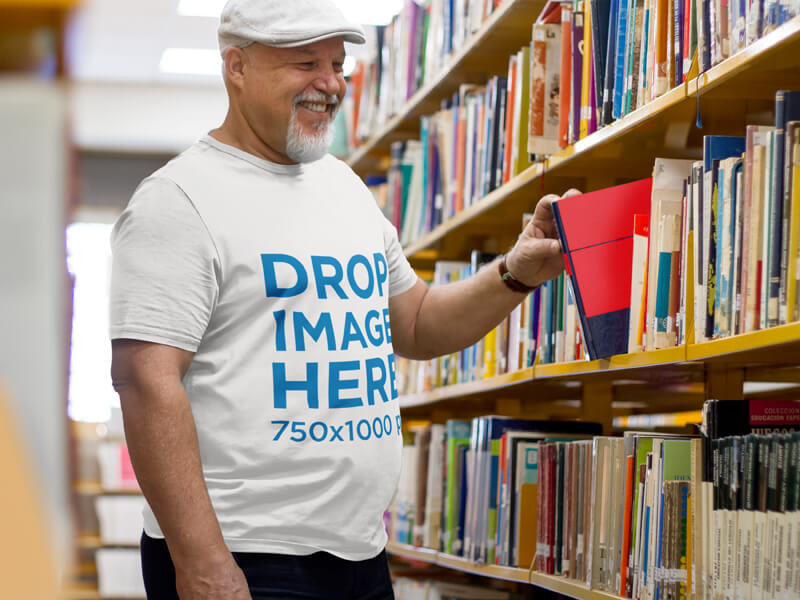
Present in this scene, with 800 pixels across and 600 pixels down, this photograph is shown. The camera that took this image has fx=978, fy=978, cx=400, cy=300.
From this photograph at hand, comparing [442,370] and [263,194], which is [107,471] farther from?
[263,194]

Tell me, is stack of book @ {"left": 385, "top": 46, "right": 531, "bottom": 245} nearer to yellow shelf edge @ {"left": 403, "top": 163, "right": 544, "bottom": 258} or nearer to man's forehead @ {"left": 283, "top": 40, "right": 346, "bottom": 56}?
yellow shelf edge @ {"left": 403, "top": 163, "right": 544, "bottom": 258}

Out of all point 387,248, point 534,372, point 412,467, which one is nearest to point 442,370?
point 412,467

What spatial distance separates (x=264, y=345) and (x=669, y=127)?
2.48ft

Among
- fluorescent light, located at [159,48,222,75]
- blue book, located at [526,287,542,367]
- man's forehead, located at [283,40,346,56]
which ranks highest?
fluorescent light, located at [159,48,222,75]

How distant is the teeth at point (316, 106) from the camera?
1.58 m

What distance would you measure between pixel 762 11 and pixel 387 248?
2.40 feet

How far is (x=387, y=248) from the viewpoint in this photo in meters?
1.73

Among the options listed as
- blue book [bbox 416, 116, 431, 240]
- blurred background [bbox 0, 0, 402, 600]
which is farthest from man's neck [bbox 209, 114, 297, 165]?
blurred background [bbox 0, 0, 402, 600]

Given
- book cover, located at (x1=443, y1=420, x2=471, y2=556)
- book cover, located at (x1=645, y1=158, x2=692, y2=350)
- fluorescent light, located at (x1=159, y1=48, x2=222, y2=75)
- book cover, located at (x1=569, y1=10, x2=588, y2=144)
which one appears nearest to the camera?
book cover, located at (x1=645, y1=158, x2=692, y2=350)

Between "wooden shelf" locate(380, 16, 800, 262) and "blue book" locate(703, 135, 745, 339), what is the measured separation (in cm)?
8

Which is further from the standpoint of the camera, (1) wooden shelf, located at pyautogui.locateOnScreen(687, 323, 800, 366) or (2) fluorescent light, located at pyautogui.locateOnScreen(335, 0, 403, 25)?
(2) fluorescent light, located at pyautogui.locateOnScreen(335, 0, 403, 25)

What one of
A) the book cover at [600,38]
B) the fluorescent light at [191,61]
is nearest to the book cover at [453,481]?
the book cover at [600,38]

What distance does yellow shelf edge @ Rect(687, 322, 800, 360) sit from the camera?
44.1 inches

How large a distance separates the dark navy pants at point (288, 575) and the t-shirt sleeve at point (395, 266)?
→ 0.51 meters
